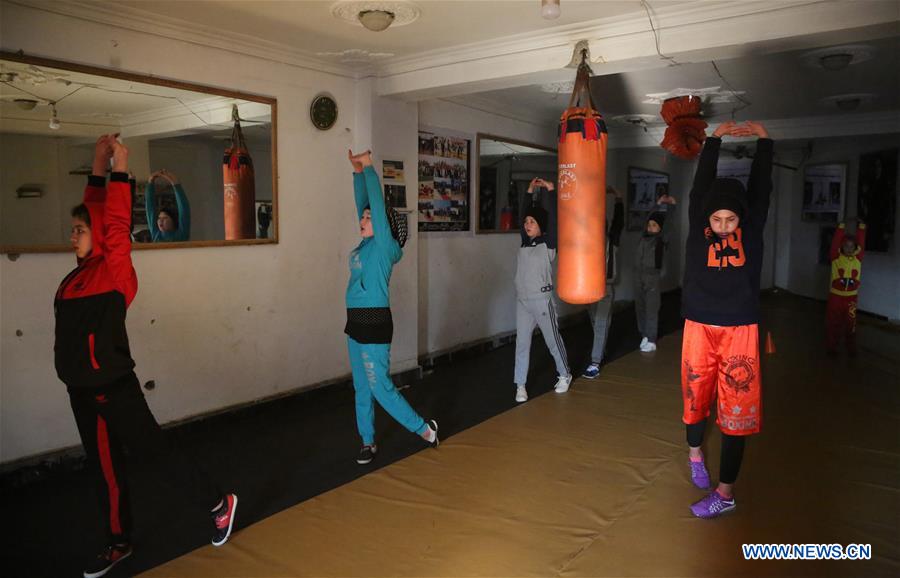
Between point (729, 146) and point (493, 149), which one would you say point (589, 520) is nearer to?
point (493, 149)

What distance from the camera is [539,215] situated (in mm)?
4551

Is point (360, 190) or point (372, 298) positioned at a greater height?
point (360, 190)

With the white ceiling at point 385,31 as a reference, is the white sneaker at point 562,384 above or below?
below

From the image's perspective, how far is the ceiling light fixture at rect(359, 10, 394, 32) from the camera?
135 inches

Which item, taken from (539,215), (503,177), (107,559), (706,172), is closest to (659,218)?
(503,177)

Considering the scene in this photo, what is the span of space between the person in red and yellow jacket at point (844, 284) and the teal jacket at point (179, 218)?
5.58 metres

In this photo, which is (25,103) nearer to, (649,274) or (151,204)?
(151,204)

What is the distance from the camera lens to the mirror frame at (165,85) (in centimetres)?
318

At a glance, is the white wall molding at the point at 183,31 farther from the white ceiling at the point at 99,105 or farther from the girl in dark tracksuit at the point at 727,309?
the girl in dark tracksuit at the point at 727,309

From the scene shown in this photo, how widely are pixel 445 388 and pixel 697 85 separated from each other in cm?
360

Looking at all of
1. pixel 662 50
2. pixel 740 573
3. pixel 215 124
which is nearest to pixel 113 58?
pixel 215 124

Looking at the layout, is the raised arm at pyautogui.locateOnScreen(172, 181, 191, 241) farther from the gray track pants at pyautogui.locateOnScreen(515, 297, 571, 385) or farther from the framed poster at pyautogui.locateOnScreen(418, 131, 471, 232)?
the gray track pants at pyautogui.locateOnScreen(515, 297, 571, 385)

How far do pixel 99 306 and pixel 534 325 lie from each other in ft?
9.97

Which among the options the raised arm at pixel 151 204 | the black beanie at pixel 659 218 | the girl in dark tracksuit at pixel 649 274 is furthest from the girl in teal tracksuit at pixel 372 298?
the black beanie at pixel 659 218
